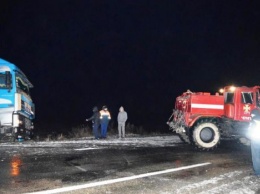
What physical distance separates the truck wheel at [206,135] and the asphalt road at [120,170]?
0.84 metres

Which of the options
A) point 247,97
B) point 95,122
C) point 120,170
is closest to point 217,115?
point 247,97

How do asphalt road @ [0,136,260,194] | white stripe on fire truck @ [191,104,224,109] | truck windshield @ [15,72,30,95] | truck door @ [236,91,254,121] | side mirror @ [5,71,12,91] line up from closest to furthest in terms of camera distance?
asphalt road @ [0,136,260,194] < truck door @ [236,91,254,121] < white stripe on fire truck @ [191,104,224,109] < side mirror @ [5,71,12,91] < truck windshield @ [15,72,30,95]

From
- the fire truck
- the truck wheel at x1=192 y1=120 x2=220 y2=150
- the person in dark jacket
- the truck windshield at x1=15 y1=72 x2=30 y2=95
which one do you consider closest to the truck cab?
the fire truck

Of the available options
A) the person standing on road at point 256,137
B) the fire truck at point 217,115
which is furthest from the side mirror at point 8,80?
the person standing on road at point 256,137

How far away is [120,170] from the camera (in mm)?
8023

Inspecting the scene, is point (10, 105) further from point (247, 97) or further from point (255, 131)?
point (255, 131)

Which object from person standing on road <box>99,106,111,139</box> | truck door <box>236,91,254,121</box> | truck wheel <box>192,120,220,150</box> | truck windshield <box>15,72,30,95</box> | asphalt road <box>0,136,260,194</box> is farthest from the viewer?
person standing on road <box>99,106,111,139</box>

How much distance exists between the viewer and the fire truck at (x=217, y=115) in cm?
1261

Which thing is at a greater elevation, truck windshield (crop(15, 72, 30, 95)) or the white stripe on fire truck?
truck windshield (crop(15, 72, 30, 95))

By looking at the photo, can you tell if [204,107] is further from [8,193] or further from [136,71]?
[136,71]

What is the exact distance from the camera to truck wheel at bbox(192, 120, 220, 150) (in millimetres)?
12492

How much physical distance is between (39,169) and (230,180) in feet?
13.6

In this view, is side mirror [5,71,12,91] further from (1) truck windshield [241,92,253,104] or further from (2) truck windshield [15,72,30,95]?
(1) truck windshield [241,92,253,104]

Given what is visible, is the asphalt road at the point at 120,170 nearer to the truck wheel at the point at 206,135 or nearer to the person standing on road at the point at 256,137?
the person standing on road at the point at 256,137
